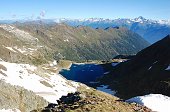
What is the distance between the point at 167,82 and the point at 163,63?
43573mm

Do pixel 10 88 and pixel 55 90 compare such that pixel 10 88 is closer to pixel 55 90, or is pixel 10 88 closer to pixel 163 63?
pixel 55 90

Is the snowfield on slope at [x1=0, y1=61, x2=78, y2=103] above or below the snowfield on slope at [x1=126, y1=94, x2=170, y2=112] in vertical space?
below

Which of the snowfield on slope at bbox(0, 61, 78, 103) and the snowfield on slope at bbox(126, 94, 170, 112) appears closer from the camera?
the snowfield on slope at bbox(126, 94, 170, 112)

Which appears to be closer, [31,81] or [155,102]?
[155,102]

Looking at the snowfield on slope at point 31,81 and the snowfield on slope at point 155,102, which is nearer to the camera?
the snowfield on slope at point 155,102

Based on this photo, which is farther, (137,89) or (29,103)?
(137,89)

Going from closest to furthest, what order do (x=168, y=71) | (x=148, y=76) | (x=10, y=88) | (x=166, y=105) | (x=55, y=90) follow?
1. (x=166, y=105)
2. (x=10, y=88)
3. (x=55, y=90)
4. (x=168, y=71)
5. (x=148, y=76)

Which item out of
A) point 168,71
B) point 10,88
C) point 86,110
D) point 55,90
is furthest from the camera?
point 168,71

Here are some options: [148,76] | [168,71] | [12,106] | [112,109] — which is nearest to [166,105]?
[112,109]

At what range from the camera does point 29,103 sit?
67.2m

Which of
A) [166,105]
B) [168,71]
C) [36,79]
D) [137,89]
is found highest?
[166,105]

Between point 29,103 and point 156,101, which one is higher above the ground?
point 156,101

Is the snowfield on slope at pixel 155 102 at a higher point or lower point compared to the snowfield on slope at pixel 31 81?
higher

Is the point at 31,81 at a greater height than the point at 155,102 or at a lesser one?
lesser
